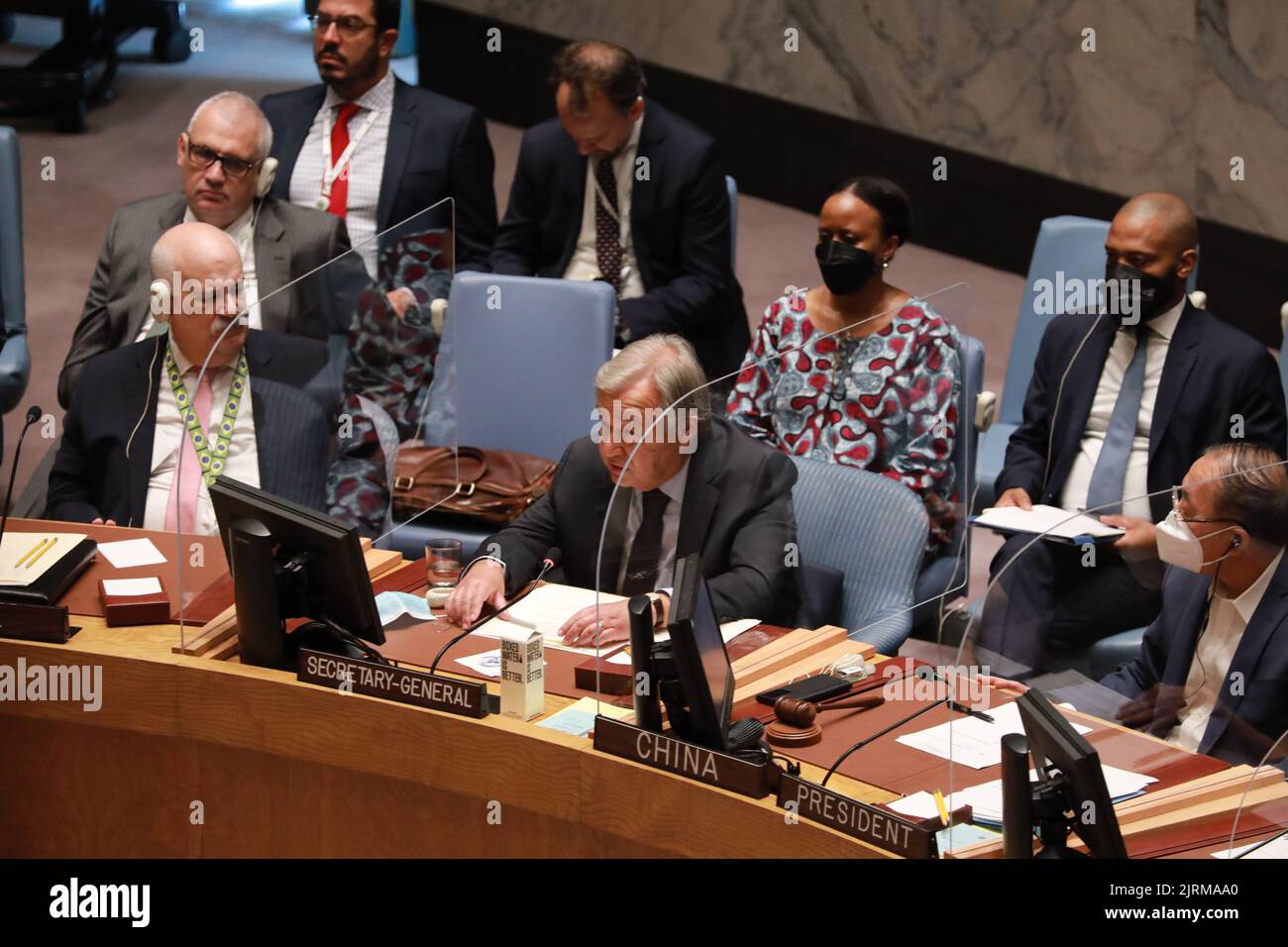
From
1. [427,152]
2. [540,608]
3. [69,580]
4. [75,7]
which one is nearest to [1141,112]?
[427,152]

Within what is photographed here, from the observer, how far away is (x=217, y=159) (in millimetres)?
4105

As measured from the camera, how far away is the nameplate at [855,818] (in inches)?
91.2

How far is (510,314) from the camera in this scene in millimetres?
4277

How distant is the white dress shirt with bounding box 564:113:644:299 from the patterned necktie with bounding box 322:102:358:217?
2.28ft

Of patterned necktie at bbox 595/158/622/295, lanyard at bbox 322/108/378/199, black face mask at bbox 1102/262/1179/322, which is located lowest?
black face mask at bbox 1102/262/1179/322

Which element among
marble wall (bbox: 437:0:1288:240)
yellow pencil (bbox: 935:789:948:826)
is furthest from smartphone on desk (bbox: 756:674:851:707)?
marble wall (bbox: 437:0:1288:240)

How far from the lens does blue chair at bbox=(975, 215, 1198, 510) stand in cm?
464

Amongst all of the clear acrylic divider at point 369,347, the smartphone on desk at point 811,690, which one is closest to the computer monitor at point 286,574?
the clear acrylic divider at point 369,347

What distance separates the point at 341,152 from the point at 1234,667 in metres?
3.13

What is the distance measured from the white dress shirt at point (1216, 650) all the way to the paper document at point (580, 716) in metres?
0.88

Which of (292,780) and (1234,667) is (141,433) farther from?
(1234,667)

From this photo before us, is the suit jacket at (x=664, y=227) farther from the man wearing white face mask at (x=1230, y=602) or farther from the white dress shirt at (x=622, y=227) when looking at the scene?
the man wearing white face mask at (x=1230, y=602)

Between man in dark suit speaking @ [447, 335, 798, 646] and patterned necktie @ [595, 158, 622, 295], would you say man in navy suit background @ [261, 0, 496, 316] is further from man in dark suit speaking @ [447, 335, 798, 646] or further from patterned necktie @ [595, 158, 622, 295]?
man in dark suit speaking @ [447, 335, 798, 646]

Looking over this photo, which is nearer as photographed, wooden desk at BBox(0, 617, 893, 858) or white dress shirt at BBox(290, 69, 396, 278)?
wooden desk at BBox(0, 617, 893, 858)
